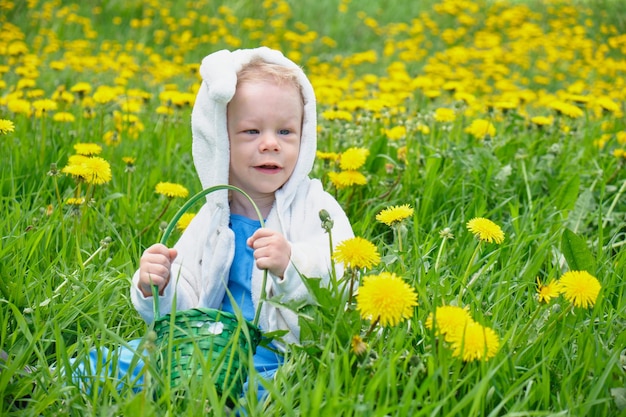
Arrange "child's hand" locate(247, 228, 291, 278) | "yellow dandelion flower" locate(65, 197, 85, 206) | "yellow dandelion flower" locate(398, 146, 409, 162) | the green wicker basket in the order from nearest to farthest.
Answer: the green wicker basket → "child's hand" locate(247, 228, 291, 278) → "yellow dandelion flower" locate(65, 197, 85, 206) → "yellow dandelion flower" locate(398, 146, 409, 162)

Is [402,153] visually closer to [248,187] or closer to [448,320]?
[248,187]

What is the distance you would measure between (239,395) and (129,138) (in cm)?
204

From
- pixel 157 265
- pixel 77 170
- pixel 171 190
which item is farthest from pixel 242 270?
pixel 77 170

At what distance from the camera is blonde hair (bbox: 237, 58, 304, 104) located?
76.8 inches

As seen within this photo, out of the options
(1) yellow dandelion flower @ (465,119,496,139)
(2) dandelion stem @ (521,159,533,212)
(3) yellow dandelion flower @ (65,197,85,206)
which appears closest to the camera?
(3) yellow dandelion flower @ (65,197,85,206)

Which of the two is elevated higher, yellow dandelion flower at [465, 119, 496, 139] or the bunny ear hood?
the bunny ear hood

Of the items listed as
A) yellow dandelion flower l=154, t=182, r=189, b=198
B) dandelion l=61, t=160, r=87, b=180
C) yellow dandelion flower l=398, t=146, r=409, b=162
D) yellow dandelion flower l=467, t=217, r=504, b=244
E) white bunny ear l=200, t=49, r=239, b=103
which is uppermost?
white bunny ear l=200, t=49, r=239, b=103

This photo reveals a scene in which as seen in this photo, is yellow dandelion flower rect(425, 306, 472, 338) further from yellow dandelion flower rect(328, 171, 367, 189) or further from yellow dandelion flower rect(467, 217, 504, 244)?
yellow dandelion flower rect(328, 171, 367, 189)

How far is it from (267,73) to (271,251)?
51 cm

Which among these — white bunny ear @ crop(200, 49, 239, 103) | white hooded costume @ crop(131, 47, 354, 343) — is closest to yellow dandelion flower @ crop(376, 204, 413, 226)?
white hooded costume @ crop(131, 47, 354, 343)

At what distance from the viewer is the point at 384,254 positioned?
2395 millimetres

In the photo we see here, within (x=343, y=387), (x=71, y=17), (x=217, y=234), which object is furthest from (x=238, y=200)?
(x=71, y=17)

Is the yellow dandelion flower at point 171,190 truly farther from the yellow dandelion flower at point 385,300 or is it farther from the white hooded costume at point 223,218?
the yellow dandelion flower at point 385,300

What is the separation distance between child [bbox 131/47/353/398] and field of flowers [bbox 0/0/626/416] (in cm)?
16
